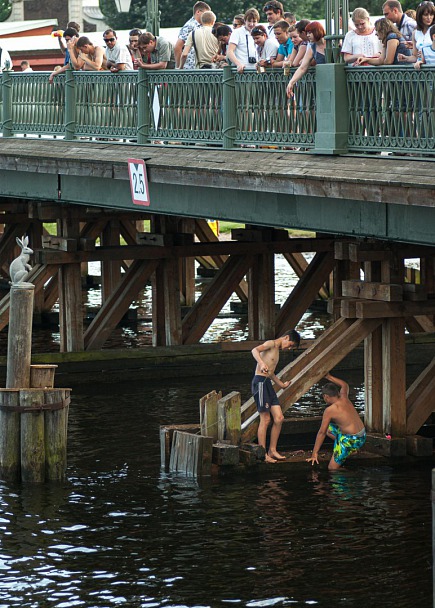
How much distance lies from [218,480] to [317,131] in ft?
11.7

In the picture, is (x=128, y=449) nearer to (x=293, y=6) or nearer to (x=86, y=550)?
(x=86, y=550)

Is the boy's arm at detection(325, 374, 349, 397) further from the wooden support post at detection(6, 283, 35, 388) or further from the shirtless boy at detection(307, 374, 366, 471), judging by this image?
the wooden support post at detection(6, 283, 35, 388)

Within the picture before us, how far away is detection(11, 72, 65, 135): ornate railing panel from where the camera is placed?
1978 cm

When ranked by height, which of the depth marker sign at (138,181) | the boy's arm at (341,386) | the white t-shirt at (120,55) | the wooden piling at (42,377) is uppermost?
the white t-shirt at (120,55)

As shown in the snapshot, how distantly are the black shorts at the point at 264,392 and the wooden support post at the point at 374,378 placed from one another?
123 cm

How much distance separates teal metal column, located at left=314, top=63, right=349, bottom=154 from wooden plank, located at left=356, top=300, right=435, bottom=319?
6.20 feet

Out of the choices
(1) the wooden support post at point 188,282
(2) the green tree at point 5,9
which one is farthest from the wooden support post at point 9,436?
(2) the green tree at point 5,9

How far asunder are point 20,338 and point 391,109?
175 inches

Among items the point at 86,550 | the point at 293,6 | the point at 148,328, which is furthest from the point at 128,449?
the point at 293,6

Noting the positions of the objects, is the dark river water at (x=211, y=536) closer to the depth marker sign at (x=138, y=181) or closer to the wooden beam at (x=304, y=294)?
the depth marker sign at (x=138, y=181)

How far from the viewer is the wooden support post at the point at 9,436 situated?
14.6 meters

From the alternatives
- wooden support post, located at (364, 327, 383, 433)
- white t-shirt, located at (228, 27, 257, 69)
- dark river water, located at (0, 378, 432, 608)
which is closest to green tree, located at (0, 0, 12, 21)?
white t-shirt, located at (228, 27, 257, 69)

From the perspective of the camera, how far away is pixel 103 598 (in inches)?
448

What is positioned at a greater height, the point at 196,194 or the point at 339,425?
the point at 196,194
